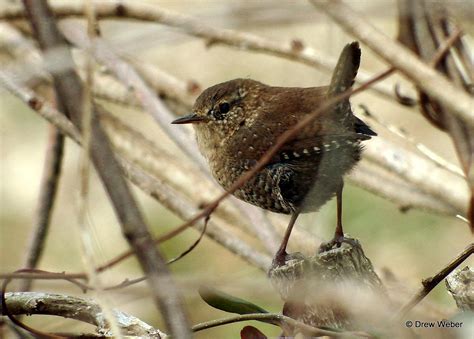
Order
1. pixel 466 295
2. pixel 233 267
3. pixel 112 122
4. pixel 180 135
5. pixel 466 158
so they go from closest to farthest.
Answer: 1. pixel 466 295
2. pixel 466 158
3. pixel 180 135
4. pixel 112 122
5. pixel 233 267

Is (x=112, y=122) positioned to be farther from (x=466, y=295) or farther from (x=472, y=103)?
(x=466, y=295)

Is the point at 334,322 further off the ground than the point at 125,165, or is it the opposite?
the point at 125,165

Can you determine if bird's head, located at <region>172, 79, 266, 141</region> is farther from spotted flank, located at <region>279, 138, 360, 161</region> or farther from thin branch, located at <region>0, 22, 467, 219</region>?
spotted flank, located at <region>279, 138, 360, 161</region>

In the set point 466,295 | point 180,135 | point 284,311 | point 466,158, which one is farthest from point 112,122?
→ point 466,295

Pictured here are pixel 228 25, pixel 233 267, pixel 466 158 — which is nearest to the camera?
pixel 228 25

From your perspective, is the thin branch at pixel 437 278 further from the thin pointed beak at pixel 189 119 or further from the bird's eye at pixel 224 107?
the bird's eye at pixel 224 107

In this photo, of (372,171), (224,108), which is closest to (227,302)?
(224,108)

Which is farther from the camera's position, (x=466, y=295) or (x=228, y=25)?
(x=228, y=25)
